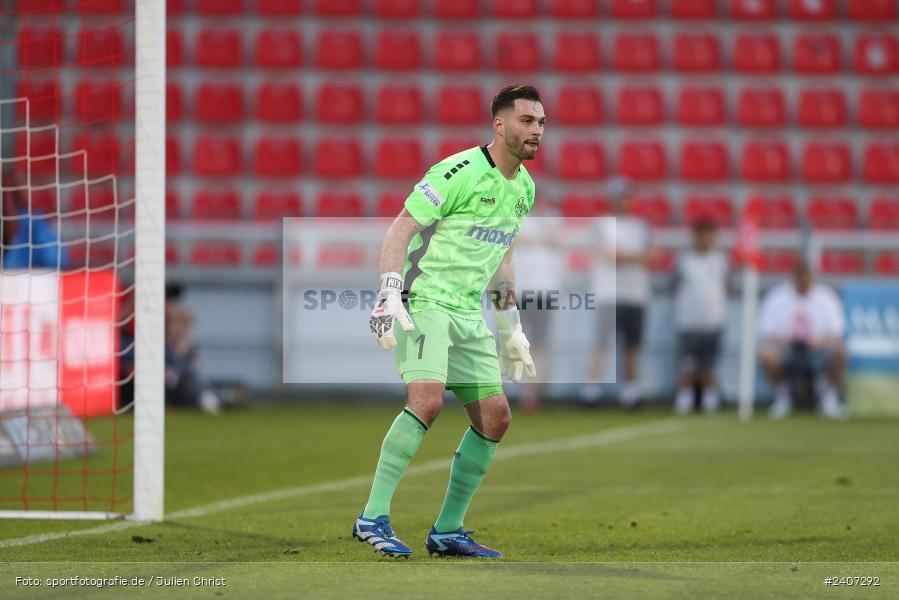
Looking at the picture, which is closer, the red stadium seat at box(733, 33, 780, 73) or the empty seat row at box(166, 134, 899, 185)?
A: the empty seat row at box(166, 134, 899, 185)

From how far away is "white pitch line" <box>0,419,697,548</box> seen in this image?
21.0ft

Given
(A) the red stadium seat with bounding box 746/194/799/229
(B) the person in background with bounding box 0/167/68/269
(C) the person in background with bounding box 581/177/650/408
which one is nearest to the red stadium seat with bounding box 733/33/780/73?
(A) the red stadium seat with bounding box 746/194/799/229

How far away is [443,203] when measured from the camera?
551cm

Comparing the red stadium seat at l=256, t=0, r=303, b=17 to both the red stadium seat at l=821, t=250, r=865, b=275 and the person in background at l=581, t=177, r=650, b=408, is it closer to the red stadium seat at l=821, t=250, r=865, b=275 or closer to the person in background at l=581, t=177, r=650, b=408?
the person in background at l=581, t=177, r=650, b=408

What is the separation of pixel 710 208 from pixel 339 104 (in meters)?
5.22

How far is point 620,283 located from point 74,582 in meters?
11.4

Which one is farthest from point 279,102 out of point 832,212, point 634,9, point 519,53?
point 832,212

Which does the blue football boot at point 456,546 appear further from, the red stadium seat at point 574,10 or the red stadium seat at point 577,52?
the red stadium seat at point 574,10

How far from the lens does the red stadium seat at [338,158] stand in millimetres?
19328

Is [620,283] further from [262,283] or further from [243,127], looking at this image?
[243,127]

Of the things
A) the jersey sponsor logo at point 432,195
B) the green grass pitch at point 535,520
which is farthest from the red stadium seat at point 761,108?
the jersey sponsor logo at point 432,195

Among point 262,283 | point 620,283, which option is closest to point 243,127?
point 262,283

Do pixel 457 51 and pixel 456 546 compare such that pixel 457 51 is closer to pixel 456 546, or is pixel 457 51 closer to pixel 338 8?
pixel 338 8

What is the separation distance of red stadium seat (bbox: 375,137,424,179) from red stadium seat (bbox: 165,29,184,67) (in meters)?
3.01
